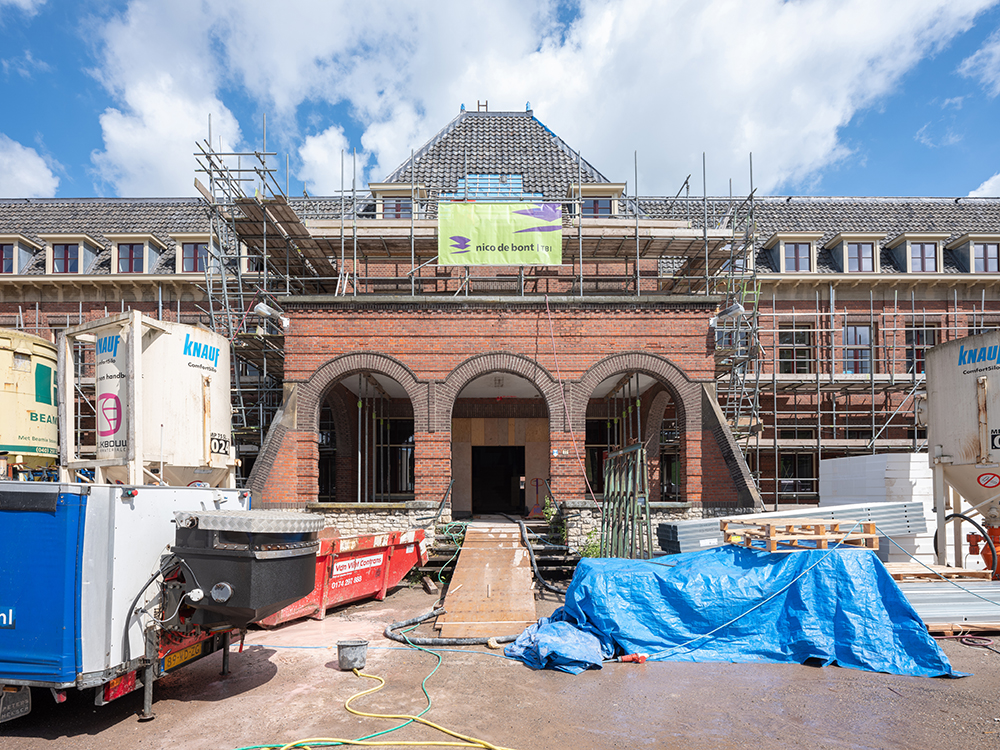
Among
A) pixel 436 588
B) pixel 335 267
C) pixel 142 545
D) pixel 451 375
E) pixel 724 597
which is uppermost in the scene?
pixel 335 267

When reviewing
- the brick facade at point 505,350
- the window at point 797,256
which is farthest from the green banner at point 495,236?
the window at point 797,256

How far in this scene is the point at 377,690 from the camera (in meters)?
6.57

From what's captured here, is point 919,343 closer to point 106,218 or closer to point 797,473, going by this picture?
point 797,473

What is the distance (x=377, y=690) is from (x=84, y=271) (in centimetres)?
2270

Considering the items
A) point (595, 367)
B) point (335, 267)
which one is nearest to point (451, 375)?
point (595, 367)

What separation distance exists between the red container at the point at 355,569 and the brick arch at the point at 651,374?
5.36 metres

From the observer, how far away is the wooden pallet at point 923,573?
9.36 metres

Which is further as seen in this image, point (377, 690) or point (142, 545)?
point (377, 690)

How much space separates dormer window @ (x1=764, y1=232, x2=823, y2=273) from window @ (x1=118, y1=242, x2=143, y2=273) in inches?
918

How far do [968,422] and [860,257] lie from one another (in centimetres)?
1456

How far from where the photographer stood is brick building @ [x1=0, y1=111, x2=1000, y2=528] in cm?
1572

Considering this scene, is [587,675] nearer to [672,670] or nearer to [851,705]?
[672,670]

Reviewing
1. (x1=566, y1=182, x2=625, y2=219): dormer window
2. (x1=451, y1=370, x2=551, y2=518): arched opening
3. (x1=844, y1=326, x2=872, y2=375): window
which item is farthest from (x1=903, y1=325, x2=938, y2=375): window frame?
(x1=451, y1=370, x2=551, y2=518): arched opening

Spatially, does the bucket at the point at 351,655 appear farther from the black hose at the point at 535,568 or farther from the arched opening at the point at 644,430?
the arched opening at the point at 644,430
